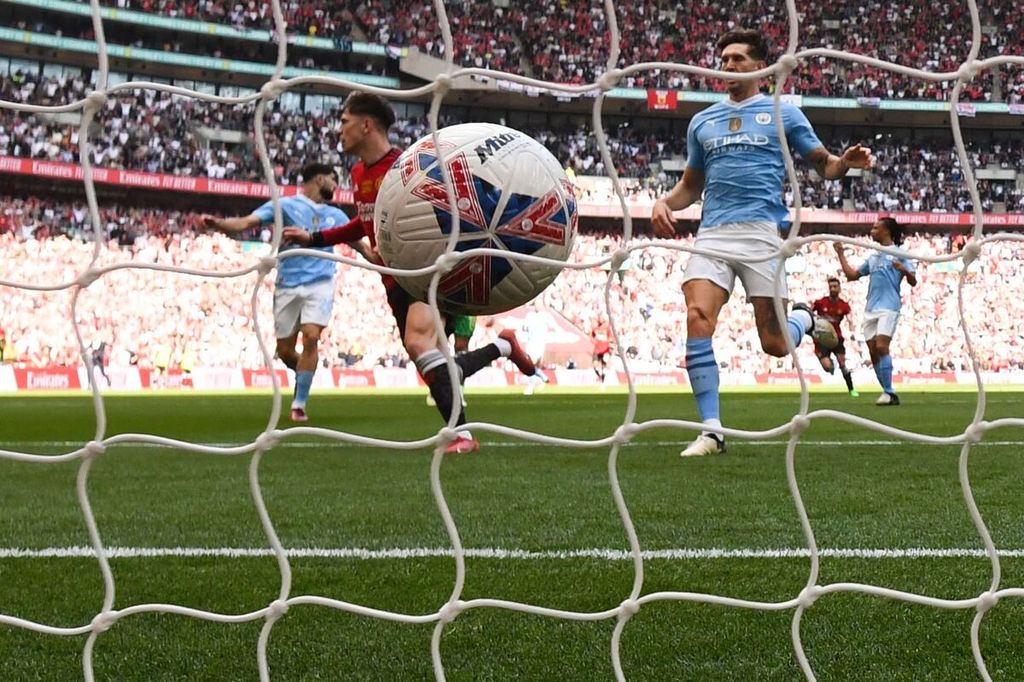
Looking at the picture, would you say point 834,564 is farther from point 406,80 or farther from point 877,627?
point 406,80

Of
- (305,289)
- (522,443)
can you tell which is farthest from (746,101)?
(305,289)

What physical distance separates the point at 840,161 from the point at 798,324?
8.01ft

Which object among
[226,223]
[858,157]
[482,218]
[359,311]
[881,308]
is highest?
[858,157]

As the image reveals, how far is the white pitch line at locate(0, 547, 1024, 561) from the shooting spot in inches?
95.4

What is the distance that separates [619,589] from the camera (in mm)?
2146

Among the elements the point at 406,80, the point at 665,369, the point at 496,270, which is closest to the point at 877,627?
the point at 496,270

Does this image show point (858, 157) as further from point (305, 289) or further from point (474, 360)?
point (305, 289)

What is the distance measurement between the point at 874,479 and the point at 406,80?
2738 cm

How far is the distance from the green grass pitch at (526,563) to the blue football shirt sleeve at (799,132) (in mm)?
1297

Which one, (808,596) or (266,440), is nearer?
(808,596)

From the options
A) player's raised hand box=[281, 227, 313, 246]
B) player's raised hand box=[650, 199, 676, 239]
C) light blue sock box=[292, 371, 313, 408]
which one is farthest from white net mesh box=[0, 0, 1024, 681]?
light blue sock box=[292, 371, 313, 408]

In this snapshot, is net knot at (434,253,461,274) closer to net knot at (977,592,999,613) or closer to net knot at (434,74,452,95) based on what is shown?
net knot at (434,74,452,95)

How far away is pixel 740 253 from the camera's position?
4637 mm

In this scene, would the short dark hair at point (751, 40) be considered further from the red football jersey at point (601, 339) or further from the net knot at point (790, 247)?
the red football jersey at point (601, 339)
